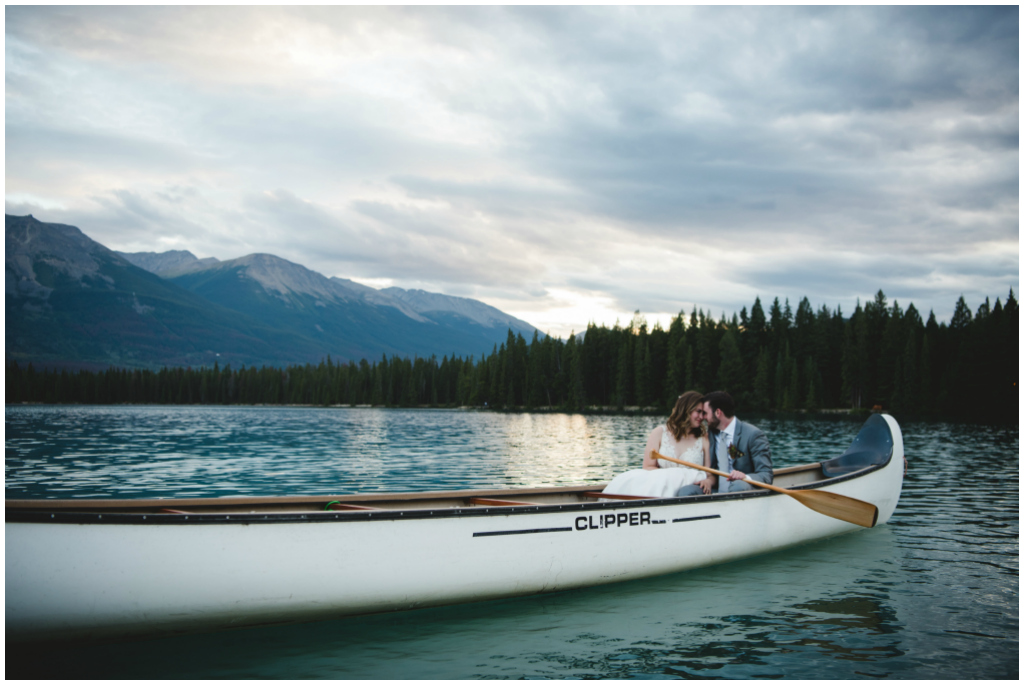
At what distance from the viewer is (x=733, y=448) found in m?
11.3

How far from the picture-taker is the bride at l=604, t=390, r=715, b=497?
34.4ft

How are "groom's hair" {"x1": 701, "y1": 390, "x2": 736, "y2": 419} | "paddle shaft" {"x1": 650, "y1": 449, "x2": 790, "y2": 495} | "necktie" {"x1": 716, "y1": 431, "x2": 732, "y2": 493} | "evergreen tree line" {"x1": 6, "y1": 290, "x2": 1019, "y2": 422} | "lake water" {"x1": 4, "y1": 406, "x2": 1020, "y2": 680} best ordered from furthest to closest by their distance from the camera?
"evergreen tree line" {"x1": 6, "y1": 290, "x2": 1019, "y2": 422}
"necktie" {"x1": 716, "y1": 431, "x2": 732, "y2": 493}
"groom's hair" {"x1": 701, "y1": 390, "x2": 736, "y2": 419}
"paddle shaft" {"x1": 650, "y1": 449, "x2": 790, "y2": 495}
"lake water" {"x1": 4, "y1": 406, "x2": 1020, "y2": 680}

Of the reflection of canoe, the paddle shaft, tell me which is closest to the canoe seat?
the paddle shaft

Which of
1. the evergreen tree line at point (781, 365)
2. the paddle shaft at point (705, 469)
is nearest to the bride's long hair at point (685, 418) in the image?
the paddle shaft at point (705, 469)

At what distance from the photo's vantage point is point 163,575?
22.5 feet

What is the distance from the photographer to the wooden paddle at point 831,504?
429 inches

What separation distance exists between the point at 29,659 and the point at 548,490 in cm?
738

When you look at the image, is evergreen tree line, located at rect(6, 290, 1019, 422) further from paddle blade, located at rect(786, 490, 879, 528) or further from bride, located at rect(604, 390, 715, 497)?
bride, located at rect(604, 390, 715, 497)

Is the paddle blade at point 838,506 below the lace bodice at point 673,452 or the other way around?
below

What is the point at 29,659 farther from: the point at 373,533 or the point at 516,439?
the point at 516,439

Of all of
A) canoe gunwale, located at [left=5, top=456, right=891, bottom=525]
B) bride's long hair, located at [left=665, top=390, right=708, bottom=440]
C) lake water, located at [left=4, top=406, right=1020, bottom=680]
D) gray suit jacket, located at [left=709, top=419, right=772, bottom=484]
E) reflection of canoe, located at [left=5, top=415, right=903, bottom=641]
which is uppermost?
bride's long hair, located at [left=665, top=390, right=708, bottom=440]

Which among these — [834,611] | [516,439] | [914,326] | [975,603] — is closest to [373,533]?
[834,611]

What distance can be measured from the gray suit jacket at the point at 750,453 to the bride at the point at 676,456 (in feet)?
1.92

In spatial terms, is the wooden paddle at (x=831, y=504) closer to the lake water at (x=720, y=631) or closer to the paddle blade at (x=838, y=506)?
the paddle blade at (x=838, y=506)
